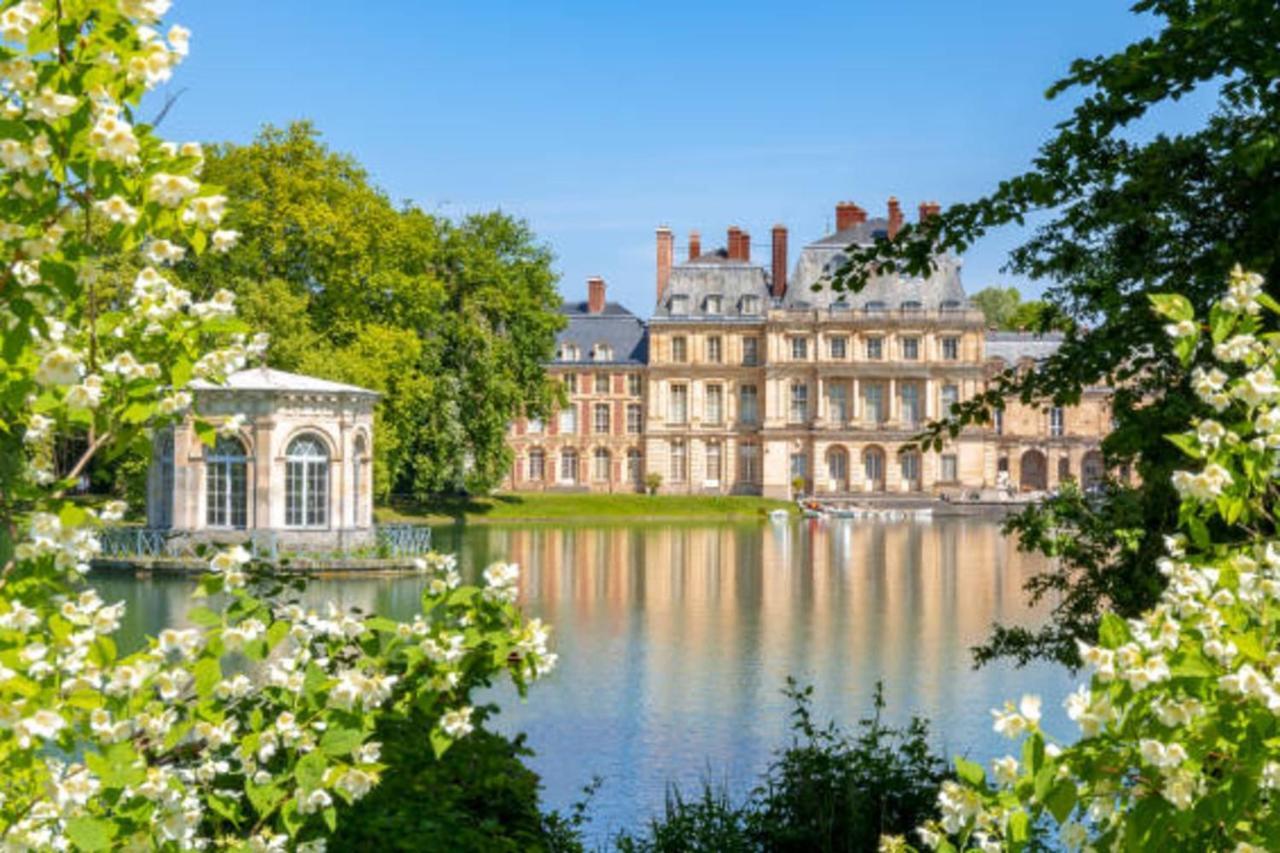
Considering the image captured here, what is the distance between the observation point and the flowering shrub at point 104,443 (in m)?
2.83

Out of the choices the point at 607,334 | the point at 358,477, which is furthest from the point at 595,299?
the point at 358,477

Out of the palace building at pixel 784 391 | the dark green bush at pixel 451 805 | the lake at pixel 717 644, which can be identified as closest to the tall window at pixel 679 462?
the palace building at pixel 784 391

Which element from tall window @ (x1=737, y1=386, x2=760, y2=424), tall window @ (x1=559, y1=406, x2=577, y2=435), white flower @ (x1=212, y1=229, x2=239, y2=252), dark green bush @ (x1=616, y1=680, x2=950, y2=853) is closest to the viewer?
white flower @ (x1=212, y1=229, x2=239, y2=252)

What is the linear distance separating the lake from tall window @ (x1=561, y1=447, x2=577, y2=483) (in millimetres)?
28787

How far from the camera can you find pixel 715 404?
64812 millimetres

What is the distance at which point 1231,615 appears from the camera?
Answer: 295 centimetres

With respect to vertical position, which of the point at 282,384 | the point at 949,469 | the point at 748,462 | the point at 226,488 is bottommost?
the point at 226,488

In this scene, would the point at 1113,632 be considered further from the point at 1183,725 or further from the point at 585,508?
the point at 585,508

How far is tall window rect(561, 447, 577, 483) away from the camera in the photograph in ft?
214

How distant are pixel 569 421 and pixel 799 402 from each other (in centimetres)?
973

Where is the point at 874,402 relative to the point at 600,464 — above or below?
above

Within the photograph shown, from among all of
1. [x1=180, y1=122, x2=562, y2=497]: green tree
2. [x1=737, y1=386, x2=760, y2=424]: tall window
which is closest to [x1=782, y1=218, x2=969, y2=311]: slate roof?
[x1=737, y1=386, x2=760, y2=424]: tall window

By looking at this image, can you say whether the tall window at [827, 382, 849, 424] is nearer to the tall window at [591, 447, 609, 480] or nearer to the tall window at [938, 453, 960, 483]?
the tall window at [938, 453, 960, 483]

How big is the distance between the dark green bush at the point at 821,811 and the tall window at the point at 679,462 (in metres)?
55.7
